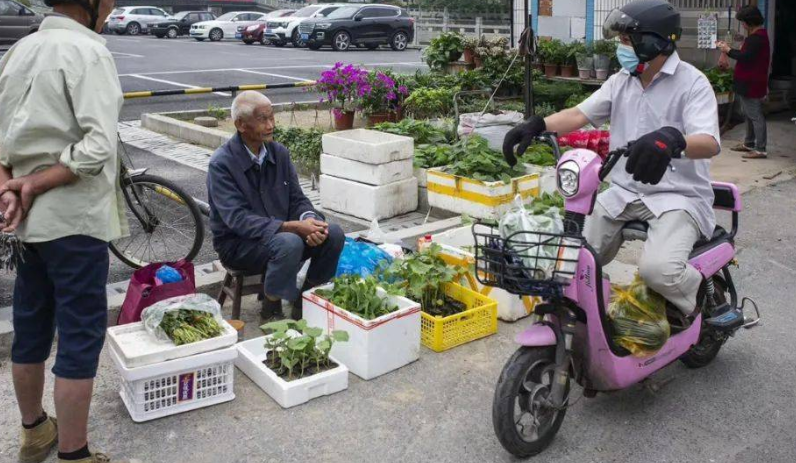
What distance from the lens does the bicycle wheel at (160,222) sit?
247 inches

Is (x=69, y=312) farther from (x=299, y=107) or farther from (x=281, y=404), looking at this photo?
(x=299, y=107)

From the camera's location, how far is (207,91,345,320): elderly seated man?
492 cm

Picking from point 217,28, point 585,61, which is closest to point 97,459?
point 585,61

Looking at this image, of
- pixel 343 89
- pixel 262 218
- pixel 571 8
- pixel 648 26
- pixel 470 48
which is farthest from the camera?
pixel 571 8

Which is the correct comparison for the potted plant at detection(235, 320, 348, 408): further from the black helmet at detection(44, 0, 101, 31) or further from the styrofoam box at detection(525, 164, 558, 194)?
the styrofoam box at detection(525, 164, 558, 194)

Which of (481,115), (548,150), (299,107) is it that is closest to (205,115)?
(299,107)

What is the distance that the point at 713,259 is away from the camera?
4.26 m

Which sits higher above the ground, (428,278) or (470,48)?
(470,48)

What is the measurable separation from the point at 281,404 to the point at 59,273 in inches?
54.0

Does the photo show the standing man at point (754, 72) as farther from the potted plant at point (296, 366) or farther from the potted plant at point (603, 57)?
the potted plant at point (296, 366)

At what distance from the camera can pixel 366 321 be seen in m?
4.50

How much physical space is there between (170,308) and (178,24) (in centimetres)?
3831

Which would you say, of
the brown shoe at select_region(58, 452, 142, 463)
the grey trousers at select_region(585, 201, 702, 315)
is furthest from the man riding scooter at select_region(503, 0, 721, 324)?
the brown shoe at select_region(58, 452, 142, 463)

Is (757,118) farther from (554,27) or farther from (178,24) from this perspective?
(178,24)
